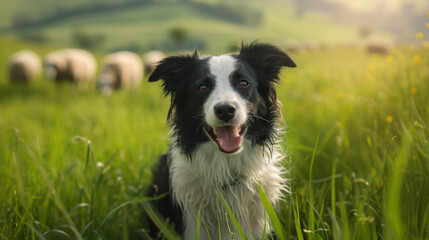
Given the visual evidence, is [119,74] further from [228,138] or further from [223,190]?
[228,138]

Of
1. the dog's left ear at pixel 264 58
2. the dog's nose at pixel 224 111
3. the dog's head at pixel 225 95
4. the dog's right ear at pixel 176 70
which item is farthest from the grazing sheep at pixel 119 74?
the dog's nose at pixel 224 111

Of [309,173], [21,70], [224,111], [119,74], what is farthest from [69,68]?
[309,173]

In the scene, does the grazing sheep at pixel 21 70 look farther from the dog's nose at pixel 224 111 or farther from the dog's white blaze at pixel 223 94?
the dog's nose at pixel 224 111

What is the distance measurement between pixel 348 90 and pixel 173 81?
3617 mm

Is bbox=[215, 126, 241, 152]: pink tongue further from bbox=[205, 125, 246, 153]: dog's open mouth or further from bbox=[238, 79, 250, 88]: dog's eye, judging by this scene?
bbox=[238, 79, 250, 88]: dog's eye

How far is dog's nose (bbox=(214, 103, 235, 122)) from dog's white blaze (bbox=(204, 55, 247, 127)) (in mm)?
27

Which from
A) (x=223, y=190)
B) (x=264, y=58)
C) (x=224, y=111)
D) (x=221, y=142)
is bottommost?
(x=223, y=190)

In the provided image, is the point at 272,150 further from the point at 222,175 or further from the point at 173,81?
the point at 173,81

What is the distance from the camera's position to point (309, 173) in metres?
1.72

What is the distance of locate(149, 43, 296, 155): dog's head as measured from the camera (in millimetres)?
2176

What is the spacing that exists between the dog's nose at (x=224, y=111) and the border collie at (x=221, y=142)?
135 mm

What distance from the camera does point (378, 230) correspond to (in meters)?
1.96

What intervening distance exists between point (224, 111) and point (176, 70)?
0.77 metres

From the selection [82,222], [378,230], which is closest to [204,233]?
[82,222]
